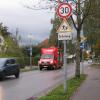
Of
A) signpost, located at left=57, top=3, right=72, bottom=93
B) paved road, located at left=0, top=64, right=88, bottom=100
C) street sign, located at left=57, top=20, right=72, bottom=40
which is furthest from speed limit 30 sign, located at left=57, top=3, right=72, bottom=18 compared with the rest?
paved road, located at left=0, top=64, right=88, bottom=100

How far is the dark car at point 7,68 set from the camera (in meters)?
30.2

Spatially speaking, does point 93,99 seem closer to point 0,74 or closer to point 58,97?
point 58,97

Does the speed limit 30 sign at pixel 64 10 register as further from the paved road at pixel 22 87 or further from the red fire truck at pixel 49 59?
the red fire truck at pixel 49 59

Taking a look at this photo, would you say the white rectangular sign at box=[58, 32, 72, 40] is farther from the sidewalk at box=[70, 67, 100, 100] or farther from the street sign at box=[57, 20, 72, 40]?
the sidewalk at box=[70, 67, 100, 100]

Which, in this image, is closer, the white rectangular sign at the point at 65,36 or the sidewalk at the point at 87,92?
the sidewalk at the point at 87,92

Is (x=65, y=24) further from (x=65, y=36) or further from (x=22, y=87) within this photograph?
(x=22, y=87)

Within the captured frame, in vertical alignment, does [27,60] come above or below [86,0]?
below

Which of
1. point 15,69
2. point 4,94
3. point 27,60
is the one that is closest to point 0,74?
point 15,69

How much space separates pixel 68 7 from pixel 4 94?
5.04 metres

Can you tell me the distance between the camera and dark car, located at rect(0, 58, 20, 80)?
30.2m

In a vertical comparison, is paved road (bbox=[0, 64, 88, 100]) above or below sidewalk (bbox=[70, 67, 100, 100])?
below

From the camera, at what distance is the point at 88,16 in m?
29.3

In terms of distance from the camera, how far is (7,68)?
31.1 m

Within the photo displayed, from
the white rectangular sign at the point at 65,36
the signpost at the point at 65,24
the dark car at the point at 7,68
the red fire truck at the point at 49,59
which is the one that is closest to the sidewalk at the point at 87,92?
the signpost at the point at 65,24
